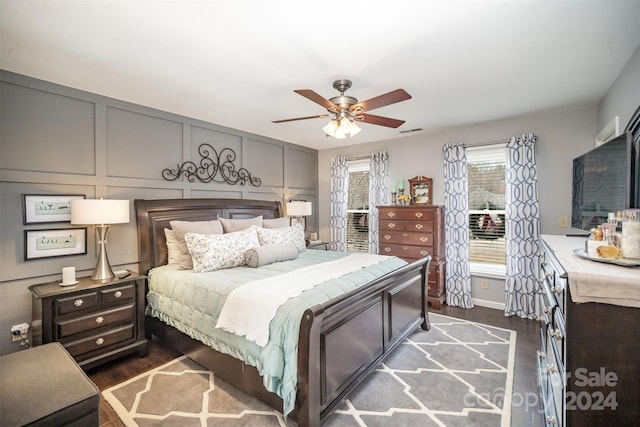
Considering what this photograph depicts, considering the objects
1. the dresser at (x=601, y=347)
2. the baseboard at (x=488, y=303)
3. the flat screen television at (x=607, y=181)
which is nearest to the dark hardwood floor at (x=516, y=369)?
the baseboard at (x=488, y=303)

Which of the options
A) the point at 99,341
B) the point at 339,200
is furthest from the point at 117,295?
the point at 339,200

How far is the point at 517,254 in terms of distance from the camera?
3.77 m

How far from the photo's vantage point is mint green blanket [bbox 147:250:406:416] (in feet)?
5.94

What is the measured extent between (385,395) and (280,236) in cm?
200

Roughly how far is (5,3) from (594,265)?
3.33 metres

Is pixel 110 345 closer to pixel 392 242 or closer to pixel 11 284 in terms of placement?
pixel 11 284

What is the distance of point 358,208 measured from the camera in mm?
5449

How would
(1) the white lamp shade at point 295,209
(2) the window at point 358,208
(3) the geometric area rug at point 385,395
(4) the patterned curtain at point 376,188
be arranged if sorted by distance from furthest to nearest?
(2) the window at point 358,208 < (4) the patterned curtain at point 376,188 < (1) the white lamp shade at point 295,209 < (3) the geometric area rug at point 385,395

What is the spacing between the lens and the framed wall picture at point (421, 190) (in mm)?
4484

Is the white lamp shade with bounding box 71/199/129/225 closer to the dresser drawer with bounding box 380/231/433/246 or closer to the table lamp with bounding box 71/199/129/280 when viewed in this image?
the table lamp with bounding box 71/199/129/280

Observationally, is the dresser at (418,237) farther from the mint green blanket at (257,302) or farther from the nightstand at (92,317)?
the nightstand at (92,317)

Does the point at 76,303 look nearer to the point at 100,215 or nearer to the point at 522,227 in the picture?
the point at 100,215

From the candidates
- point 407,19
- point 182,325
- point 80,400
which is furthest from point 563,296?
point 182,325

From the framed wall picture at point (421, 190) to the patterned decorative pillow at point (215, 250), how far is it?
2737 millimetres
